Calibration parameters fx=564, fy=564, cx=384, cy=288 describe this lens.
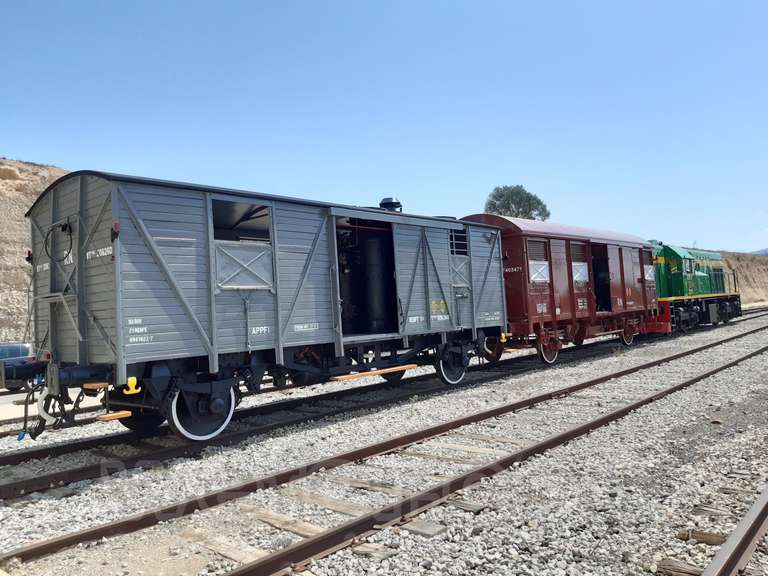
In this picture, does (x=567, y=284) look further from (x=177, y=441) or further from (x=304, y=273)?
(x=177, y=441)

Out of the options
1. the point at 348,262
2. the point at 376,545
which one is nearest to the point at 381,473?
the point at 376,545

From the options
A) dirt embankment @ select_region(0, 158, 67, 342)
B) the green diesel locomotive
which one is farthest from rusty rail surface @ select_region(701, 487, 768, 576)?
dirt embankment @ select_region(0, 158, 67, 342)

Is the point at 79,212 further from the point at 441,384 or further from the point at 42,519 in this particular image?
the point at 441,384

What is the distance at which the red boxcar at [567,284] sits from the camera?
14258mm

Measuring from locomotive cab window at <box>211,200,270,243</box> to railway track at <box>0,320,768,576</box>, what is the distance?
4.12 meters

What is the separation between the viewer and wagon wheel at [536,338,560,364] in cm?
1481

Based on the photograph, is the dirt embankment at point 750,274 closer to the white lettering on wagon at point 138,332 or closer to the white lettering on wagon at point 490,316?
the white lettering on wagon at point 490,316

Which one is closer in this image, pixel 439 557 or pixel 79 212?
pixel 439 557

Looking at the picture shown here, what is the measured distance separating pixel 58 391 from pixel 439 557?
5.45 meters

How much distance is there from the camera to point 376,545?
4277 mm

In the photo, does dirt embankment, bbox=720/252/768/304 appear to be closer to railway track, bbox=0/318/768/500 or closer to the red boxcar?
the red boxcar

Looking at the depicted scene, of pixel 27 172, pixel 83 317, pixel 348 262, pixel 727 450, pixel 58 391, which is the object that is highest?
pixel 27 172

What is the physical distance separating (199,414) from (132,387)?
104 centimetres

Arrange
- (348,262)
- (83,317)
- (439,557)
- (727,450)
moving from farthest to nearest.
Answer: (348,262)
(83,317)
(727,450)
(439,557)
